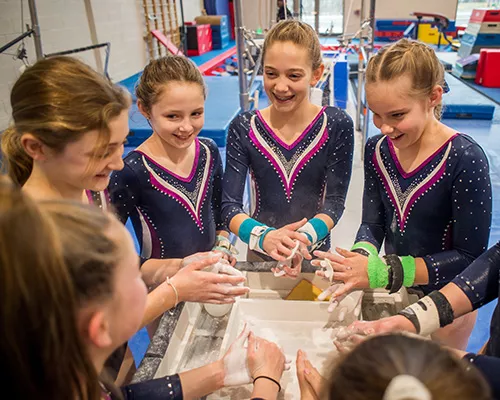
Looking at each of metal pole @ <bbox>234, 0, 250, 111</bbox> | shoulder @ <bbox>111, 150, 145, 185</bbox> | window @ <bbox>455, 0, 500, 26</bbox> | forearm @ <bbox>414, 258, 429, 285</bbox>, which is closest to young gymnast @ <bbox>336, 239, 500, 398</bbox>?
forearm @ <bbox>414, 258, 429, 285</bbox>

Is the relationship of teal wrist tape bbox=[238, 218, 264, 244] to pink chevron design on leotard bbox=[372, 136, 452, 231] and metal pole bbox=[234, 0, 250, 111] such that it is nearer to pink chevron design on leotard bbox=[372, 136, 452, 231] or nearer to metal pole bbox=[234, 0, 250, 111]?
pink chevron design on leotard bbox=[372, 136, 452, 231]

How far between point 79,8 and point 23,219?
5410 millimetres

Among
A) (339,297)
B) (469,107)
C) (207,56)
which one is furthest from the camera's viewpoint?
(207,56)

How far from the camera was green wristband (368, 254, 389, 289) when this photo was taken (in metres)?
1.15

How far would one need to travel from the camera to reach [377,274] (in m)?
1.15

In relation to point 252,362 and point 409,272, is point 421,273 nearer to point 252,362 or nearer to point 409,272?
point 409,272

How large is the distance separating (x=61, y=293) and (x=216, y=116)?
13.2 feet

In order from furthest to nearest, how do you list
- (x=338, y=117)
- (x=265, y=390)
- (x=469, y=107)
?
(x=469, y=107) → (x=338, y=117) → (x=265, y=390)

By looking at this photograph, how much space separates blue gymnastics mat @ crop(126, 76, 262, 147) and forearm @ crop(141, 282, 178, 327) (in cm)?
271

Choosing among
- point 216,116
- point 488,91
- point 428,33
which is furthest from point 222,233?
point 428,33

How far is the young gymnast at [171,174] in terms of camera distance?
4.37ft

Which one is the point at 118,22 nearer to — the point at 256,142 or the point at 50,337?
the point at 256,142

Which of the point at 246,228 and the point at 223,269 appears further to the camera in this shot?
the point at 246,228

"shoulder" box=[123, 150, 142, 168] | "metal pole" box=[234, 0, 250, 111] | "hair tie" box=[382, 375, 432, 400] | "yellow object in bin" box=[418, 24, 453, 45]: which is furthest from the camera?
"yellow object in bin" box=[418, 24, 453, 45]
